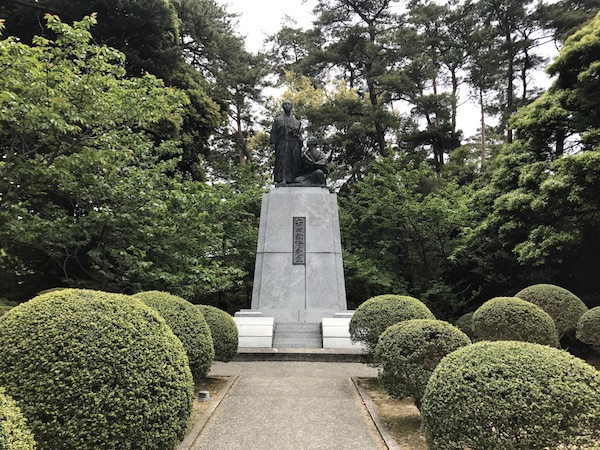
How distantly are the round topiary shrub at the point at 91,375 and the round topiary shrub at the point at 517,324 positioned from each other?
566 centimetres

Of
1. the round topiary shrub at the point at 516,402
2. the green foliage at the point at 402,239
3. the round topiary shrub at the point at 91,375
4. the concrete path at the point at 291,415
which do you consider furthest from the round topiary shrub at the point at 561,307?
the round topiary shrub at the point at 91,375

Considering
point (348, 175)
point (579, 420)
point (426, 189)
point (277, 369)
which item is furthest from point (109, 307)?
point (348, 175)

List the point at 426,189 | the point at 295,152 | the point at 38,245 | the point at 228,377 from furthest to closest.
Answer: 1. the point at 426,189
2. the point at 295,152
3. the point at 38,245
4. the point at 228,377

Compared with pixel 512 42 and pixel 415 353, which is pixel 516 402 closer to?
pixel 415 353

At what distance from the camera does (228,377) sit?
6.69 meters

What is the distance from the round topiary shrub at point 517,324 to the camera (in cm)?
688

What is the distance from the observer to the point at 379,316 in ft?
20.7

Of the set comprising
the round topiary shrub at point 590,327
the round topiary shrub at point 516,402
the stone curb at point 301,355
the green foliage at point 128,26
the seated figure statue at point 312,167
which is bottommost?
the stone curb at point 301,355

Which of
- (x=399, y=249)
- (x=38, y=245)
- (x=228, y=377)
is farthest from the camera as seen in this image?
(x=399, y=249)

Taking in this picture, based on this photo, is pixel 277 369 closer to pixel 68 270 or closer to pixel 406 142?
pixel 68 270

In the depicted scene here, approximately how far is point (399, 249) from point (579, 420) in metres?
13.5

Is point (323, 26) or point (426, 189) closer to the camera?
point (426, 189)

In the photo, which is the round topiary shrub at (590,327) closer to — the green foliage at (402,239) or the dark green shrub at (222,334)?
the dark green shrub at (222,334)

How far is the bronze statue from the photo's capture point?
12.5m
